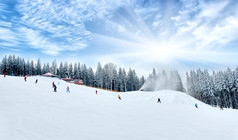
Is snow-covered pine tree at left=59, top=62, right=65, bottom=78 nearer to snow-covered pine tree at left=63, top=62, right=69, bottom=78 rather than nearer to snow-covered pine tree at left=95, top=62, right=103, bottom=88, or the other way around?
snow-covered pine tree at left=63, top=62, right=69, bottom=78

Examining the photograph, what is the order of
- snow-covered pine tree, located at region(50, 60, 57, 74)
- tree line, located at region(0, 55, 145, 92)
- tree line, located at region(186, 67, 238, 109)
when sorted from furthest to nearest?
snow-covered pine tree, located at region(50, 60, 57, 74) < tree line, located at region(0, 55, 145, 92) < tree line, located at region(186, 67, 238, 109)

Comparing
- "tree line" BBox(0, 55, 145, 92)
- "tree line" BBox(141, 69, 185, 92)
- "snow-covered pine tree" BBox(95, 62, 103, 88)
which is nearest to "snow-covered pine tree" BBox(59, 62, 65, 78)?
"tree line" BBox(0, 55, 145, 92)

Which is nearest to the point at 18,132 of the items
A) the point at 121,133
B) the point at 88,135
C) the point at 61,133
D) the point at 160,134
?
the point at 61,133

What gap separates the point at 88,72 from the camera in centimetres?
9600

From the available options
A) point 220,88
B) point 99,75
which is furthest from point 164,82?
point 99,75

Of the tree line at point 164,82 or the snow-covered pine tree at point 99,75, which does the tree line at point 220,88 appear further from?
the snow-covered pine tree at point 99,75

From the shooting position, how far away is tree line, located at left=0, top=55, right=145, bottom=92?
8575cm

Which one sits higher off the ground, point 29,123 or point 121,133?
point 29,123

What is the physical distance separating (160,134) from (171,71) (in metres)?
88.5

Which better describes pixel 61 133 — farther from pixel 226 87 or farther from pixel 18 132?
pixel 226 87

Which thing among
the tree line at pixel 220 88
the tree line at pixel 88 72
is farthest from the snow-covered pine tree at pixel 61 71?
the tree line at pixel 220 88

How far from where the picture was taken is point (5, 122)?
27.3 feet

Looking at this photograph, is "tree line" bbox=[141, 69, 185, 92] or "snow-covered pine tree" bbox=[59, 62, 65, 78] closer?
"tree line" bbox=[141, 69, 185, 92]

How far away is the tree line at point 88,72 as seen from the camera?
85750 mm
